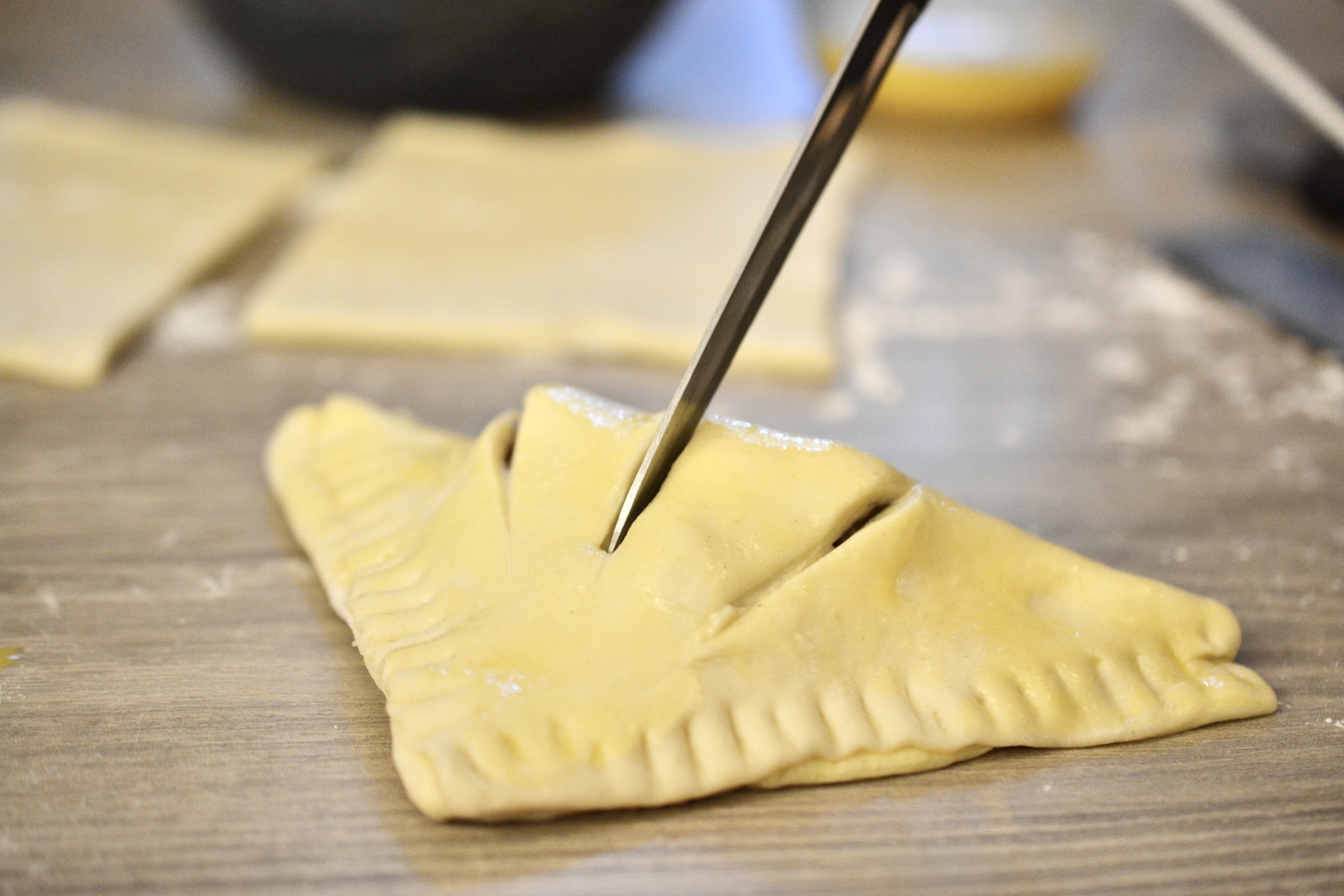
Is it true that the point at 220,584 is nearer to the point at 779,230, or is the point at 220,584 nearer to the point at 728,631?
the point at 728,631

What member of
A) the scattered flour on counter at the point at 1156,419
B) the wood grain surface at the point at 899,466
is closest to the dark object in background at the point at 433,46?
the wood grain surface at the point at 899,466

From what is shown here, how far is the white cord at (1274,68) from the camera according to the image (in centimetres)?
205

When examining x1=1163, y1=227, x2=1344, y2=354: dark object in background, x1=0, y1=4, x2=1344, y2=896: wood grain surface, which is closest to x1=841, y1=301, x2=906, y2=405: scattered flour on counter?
x1=0, y1=4, x2=1344, y2=896: wood grain surface

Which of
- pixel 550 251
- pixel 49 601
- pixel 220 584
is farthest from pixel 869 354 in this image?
pixel 49 601

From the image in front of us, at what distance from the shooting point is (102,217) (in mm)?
2527

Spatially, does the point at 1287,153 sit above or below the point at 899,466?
above

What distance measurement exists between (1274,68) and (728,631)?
1.75 m

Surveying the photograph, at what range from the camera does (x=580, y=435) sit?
1.36m

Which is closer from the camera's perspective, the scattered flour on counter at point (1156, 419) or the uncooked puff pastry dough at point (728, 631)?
the uncooked puff pastry dough at point (728, 631)

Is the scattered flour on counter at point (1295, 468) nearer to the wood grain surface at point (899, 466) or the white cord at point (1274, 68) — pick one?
the wood grain surface at point (899, 466)

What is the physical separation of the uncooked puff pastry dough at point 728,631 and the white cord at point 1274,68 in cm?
119

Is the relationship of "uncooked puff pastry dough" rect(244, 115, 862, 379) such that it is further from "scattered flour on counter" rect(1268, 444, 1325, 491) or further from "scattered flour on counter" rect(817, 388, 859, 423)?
"scattered flour on counter" rect(1268, 444, 1325, 491)

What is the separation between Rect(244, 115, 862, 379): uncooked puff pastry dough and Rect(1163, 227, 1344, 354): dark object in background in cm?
85

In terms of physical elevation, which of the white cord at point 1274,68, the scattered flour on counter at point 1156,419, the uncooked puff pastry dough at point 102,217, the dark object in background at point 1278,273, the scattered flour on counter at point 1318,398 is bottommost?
the uncooked puff pastry dough at point 102,217
